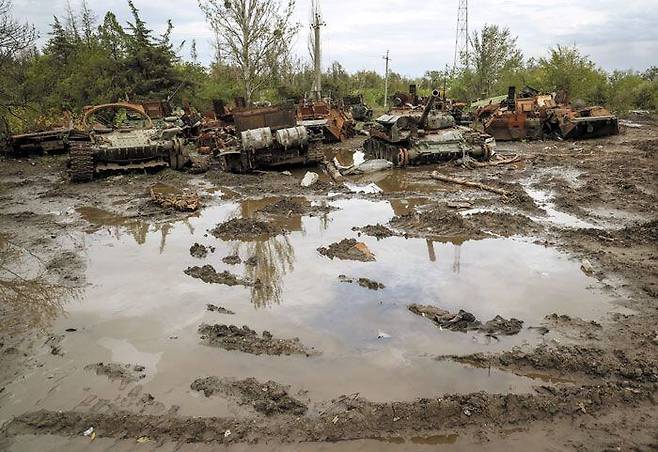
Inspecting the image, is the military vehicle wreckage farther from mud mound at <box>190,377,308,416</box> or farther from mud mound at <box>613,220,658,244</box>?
mud mound at <box>190,377,308,416</box>

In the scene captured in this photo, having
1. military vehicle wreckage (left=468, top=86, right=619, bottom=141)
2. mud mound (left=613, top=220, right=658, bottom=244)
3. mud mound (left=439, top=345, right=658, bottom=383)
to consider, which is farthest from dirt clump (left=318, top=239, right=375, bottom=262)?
military vehicle wreckage (left=468, top=86, right=619, bottom=141)

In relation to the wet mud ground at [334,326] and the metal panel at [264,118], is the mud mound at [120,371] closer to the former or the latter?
the wet mud ground at [334,326]

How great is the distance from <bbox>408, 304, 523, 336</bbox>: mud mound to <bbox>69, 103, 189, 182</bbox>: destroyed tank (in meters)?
10.2

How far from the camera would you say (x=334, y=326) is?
5289 millimetres

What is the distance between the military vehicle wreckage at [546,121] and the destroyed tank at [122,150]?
491 inches

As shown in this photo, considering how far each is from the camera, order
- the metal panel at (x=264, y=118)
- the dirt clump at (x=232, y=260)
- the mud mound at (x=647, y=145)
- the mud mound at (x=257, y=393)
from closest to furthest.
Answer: the mud mound at (x=257, y=393)
the dirt clump at (x=232, y=260)
the metal panel at (x=264, y=118)
the mud mound at (x=647, y=145)

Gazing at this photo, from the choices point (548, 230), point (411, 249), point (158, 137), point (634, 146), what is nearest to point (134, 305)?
point (411, 249)

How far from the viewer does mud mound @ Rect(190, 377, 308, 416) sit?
3.96 m

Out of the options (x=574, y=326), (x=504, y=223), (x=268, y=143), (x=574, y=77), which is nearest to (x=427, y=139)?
(x=268, y=143)

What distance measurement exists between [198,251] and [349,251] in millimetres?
2319

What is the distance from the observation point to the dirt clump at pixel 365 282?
20.4 ft

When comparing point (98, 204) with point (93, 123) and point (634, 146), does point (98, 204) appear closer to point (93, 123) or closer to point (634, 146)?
point (93, 123)

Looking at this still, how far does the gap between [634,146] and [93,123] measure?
17847mm

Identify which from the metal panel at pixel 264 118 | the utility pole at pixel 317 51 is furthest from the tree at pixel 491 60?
the metal panel at pixel 264 118
